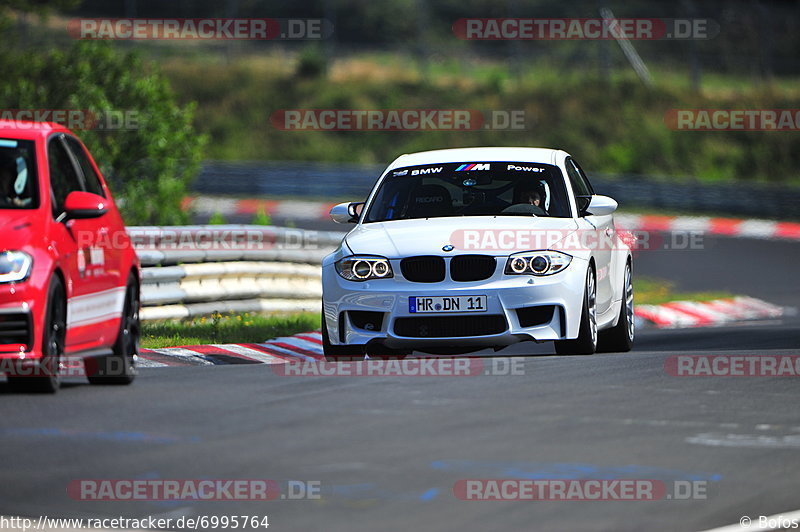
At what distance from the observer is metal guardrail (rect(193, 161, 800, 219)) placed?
128ft

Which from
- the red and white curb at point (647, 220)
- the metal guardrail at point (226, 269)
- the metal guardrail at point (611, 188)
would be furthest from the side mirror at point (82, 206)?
the metal guardrail at point (611, 188)

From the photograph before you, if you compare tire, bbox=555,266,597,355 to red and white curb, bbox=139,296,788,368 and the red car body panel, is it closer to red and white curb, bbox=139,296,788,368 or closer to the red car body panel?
red and white curb, bbox=139,296,788,368

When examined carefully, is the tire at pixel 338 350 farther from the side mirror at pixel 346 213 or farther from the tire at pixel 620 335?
the tire at pixel 620 335

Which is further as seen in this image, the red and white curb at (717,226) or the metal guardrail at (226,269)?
the red and white curb at (717,226)

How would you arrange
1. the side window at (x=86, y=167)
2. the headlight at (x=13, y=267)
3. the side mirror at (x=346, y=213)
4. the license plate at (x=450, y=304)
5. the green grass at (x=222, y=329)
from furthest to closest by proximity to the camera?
the green grass at (x=222, y=329)
the side mirror at (x=346, y=213)
the license plate at (x=450, y=304)
the side window at (x=86, y=167)
the headlight at (x=13, y=267)

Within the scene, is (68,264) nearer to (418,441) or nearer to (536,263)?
(418,441)

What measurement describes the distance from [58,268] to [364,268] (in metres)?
2.91

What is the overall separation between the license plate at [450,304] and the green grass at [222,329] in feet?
→ 10.9

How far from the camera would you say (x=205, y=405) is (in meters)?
9.12

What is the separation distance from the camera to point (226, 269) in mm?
17609

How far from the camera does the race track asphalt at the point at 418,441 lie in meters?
6.50

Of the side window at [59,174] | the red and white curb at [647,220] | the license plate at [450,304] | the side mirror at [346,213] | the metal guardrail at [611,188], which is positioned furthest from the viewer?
the metal guardrail at [611,188]

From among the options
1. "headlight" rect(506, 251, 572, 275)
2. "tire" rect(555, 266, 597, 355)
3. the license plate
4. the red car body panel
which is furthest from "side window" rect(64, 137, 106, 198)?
"tire" rect(555, 266, 597, 355)

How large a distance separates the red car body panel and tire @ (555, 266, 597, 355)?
335cm
